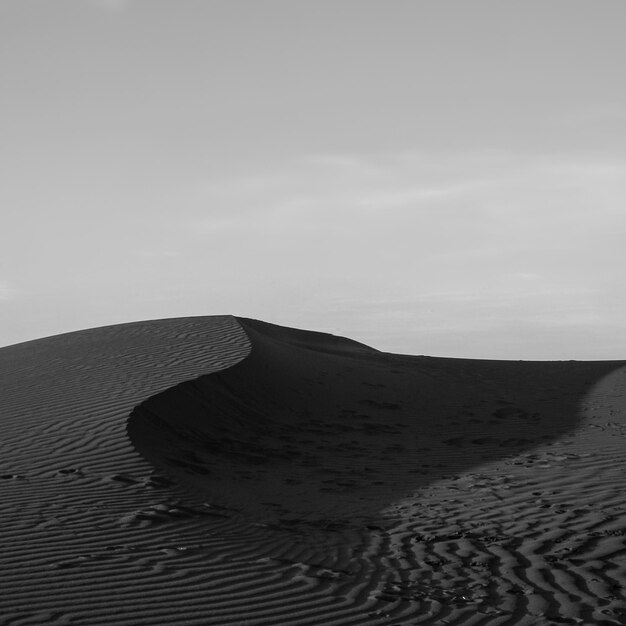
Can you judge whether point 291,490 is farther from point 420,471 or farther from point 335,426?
point 335,426

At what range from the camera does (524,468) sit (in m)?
11.3

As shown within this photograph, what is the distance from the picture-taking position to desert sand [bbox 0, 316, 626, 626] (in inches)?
227

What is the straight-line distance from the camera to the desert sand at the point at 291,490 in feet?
18.9

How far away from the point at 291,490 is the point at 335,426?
442 cm

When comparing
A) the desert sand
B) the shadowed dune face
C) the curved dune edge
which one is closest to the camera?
the desert sand

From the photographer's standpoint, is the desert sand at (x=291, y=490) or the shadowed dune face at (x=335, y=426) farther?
the shadowed dune face at (x=335, y=426)

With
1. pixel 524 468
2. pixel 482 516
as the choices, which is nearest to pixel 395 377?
pixel 524 468

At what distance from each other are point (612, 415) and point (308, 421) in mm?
5877

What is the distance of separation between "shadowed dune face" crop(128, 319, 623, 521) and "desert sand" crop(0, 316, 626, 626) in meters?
0.06

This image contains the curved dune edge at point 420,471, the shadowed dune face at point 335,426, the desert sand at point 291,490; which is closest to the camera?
the desert sand at point 291,490

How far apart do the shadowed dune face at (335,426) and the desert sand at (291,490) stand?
0.19 ft

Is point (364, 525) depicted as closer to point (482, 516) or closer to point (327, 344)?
point (482, 516)

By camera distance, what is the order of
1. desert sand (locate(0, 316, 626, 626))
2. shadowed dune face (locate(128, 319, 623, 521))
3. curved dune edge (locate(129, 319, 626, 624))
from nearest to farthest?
desert sand (locate(0, 316, 626, 626))
curved dune edge (locate(129, 319, 626, 624))
shadowed dune face (locate(128, 319, 623, 521))

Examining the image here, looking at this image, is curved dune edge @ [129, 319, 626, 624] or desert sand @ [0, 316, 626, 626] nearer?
desert sand @ [0, 316, 626, 626]
